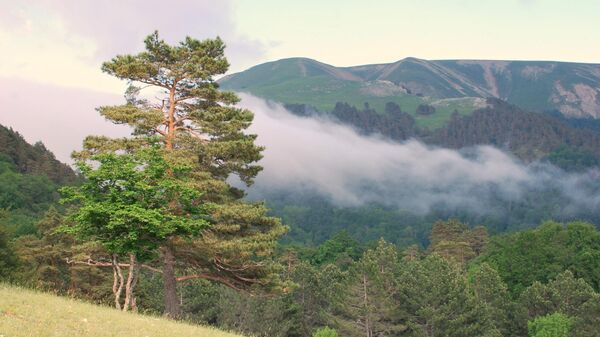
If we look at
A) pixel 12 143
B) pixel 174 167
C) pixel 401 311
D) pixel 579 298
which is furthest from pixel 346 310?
pixel 12 143

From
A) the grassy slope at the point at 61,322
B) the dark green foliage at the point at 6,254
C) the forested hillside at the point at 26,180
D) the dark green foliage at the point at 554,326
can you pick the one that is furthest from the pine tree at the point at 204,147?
the forested hillside at the point at 26,180

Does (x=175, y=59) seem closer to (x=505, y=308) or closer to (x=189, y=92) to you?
(x=189, y=92)

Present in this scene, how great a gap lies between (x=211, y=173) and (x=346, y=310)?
A: 4541cm

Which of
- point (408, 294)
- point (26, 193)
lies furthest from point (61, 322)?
Result: point (26, 193)

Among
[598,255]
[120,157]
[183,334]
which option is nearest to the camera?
[183,334]

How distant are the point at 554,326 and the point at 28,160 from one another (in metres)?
175

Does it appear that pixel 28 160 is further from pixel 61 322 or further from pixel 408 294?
pixel 61 322

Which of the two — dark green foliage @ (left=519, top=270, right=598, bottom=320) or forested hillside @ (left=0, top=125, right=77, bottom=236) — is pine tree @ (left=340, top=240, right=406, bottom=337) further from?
forested hillside @ (left=0, top=125, right=77, bottom=236)

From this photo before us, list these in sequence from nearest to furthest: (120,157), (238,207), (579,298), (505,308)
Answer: (120,157)
(238,207)
(579,298)
(505,308)

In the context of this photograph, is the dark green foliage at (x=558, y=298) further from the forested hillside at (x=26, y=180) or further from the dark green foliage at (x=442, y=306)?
the forested hillside at (x=26, y=180)

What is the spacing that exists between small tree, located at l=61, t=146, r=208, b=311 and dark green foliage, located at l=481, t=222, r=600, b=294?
7453 cm

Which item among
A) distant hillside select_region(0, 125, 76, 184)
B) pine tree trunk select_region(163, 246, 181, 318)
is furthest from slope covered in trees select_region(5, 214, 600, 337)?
distant hillside select_region(0, 125, 76, 184)

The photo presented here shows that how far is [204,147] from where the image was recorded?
2844 centimetres

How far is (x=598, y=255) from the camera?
8719 cm
